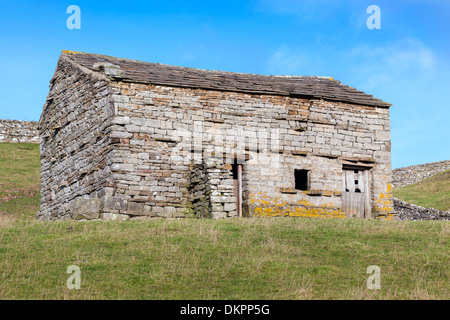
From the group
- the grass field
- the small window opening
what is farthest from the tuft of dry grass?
the small window opening

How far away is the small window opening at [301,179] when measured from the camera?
71.6 ft

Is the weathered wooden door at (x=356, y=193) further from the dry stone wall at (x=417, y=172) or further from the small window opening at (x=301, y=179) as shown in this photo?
the dry stone wall at (x=417, y=172)

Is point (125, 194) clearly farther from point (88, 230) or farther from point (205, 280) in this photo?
point (205, 280)

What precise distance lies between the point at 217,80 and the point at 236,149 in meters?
3.18

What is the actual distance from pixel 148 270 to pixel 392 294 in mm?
4548

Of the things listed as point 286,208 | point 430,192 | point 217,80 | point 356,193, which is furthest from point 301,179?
point 430,192

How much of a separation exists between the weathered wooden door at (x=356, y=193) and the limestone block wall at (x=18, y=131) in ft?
98.5

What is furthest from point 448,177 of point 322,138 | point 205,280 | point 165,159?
point 205,280

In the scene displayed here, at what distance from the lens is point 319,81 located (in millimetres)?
25781

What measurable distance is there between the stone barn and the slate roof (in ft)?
0.19

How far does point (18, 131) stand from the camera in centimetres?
4506

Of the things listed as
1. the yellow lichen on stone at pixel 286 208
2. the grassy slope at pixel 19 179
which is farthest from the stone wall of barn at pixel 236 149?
the grassy slope at pixel 19 179

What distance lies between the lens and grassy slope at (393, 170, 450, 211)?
120ft

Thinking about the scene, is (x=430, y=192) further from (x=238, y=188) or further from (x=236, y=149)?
(x=236, y=149)
